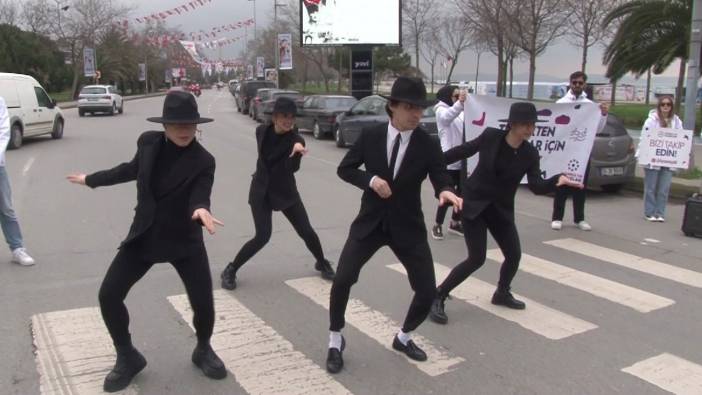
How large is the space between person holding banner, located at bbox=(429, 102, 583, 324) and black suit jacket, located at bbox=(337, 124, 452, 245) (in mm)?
849

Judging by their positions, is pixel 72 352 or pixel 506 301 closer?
pixel 72 352

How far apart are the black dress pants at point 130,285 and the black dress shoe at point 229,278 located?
185 cm

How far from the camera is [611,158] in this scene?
1052 cm

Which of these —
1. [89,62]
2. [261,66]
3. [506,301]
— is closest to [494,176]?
[506,301]

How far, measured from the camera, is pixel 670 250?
727 cm

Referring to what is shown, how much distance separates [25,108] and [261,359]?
54.8ft

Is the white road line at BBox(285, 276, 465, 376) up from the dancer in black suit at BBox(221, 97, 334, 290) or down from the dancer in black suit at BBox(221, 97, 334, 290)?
down

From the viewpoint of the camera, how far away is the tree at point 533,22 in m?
23.1

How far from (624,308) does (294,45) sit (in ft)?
185

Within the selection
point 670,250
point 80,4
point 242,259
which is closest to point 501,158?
point 242,259

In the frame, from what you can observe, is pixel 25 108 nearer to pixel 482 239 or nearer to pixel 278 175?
pixel 278 175

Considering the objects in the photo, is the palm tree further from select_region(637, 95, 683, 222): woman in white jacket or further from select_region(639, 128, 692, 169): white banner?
select_region(637, 95, 683, 222): woman in white jacket

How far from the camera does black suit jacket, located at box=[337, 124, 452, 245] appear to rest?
3.85m

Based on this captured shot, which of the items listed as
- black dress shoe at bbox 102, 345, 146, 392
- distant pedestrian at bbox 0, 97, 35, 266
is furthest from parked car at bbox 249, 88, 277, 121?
black dress shoe at bbox 102, 345, 146, 392
